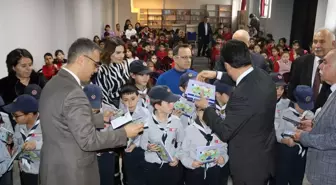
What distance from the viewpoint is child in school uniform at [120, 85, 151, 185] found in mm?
3006

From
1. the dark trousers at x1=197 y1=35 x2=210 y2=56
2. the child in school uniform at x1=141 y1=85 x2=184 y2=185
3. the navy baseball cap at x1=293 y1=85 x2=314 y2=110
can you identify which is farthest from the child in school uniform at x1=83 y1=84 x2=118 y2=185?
the dark trousers at x1=197 y1=35 x2=210 y2=56

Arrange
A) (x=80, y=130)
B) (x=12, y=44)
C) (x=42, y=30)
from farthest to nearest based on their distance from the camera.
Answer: (x=42, y=30) < (x=12, y=44) < (x=80, y=130)

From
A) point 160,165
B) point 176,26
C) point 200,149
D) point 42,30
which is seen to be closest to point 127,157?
point 160,165

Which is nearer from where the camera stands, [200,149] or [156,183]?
[200,149]

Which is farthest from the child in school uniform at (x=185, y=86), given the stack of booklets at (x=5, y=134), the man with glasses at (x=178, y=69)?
the stack of booklets at (x=5, y=134)

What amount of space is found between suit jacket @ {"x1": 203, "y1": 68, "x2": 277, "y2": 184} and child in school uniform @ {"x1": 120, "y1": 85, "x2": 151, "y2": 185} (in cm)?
92

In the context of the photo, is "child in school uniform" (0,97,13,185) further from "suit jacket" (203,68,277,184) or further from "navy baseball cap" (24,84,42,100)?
"suit jacket" (203,68,277,184)

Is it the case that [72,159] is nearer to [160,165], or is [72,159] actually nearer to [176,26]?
[160,165]

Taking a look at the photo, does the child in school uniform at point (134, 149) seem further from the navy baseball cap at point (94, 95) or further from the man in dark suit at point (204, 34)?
the man in dark suit at point (204, 34)

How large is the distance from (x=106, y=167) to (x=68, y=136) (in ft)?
4.13

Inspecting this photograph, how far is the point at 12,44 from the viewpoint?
16.9 ft

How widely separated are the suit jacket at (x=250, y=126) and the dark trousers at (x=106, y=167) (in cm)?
120

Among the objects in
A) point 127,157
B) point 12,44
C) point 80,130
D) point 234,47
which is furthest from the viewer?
point 12,44

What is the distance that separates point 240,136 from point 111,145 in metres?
0.90
